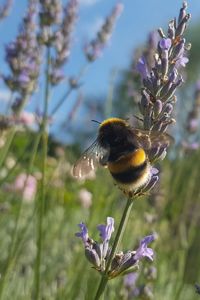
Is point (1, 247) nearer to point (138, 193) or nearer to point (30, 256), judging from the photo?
point (30, 256)

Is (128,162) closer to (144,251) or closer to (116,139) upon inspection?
(116,139)

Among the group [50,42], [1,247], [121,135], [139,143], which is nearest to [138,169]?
[139,143]

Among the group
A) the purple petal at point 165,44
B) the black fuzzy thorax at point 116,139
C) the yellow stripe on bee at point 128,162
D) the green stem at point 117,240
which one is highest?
the purple petal at point 165,44

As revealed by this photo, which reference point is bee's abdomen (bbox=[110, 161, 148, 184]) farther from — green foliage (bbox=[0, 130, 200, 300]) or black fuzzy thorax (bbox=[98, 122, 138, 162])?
green foliage (bbox=[0, 130, 200, 300])

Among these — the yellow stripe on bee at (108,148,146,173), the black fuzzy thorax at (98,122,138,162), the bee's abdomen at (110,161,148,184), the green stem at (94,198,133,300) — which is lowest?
the green stem at (94,198,133,300)

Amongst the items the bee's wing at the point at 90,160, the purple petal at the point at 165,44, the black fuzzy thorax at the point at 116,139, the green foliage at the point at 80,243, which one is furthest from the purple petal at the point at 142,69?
the green foliage at the point at 80,243

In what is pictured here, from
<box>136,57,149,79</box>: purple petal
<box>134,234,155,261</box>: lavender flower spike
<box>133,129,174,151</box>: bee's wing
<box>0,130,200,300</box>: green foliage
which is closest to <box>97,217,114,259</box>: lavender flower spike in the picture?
<box>134,234,155,261</box>: lavender flower spike

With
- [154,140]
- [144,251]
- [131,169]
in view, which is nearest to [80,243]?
[131,169]

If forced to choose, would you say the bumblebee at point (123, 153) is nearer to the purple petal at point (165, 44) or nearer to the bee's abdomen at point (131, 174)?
the bee's abdomen at point (131, 174)
